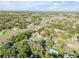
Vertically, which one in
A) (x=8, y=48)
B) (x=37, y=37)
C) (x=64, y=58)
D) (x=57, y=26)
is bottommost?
(x=64, y=58)

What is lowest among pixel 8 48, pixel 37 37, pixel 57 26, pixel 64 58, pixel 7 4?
pixel 64 58

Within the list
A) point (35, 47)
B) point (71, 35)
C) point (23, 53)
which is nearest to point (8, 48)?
point (23, 53)

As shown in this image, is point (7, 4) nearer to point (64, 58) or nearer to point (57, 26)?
point (57, 26)

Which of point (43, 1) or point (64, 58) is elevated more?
point (43, 1)

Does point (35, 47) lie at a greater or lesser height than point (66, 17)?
lesser

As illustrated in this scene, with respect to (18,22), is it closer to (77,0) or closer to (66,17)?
(66,17)

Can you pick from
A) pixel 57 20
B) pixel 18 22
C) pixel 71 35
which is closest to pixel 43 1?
pixel 57 20
